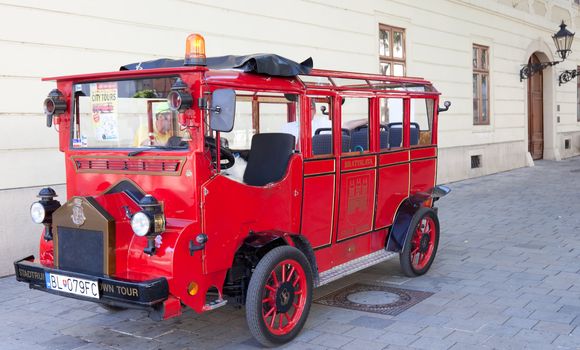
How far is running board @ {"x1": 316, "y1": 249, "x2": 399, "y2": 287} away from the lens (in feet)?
16.9

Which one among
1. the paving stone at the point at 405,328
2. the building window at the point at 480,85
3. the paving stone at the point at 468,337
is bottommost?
the paving stone at the point at 468,337

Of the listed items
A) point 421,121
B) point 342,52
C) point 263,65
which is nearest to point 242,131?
point 263,65

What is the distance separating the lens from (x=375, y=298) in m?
5.61

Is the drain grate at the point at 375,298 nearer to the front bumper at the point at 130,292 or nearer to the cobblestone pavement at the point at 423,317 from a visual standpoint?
the cobblestone pavement at the point at 423,317

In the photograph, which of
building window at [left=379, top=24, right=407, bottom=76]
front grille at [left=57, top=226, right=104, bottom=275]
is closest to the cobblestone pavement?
front grille at [left=57, top=226, right=104, bottom=275]

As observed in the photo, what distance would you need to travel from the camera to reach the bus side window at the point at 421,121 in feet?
20.9

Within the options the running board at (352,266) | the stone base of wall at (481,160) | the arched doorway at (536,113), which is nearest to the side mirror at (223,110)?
the running board at (352,266)

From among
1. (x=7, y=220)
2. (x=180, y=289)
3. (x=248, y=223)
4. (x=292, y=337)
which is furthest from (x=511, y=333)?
(x=7, y=220)

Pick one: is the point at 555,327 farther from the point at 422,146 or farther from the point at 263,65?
the point at 263,65

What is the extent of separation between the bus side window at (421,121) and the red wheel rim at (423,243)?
2.69 feet

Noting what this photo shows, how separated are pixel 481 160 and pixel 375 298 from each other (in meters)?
10.8

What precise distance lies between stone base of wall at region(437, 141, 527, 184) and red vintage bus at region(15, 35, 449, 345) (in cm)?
827

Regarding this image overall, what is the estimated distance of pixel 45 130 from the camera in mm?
6984

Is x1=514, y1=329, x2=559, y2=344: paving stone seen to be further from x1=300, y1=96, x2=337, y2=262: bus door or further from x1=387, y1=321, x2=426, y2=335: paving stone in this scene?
x1=300, y1=96, x2=337, y2=262: bus door
